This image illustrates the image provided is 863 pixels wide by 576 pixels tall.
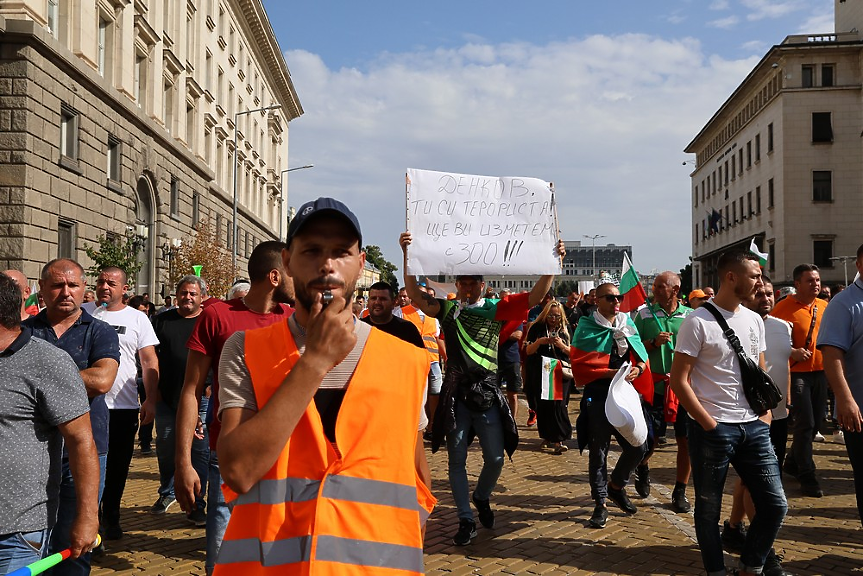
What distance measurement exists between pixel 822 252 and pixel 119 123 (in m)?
42.3

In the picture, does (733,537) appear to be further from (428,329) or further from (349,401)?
(428,329)

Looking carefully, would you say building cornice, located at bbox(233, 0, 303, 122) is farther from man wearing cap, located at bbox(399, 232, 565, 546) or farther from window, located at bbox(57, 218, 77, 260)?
man wearing cap, located at bbox(399, 232, 565, 546)

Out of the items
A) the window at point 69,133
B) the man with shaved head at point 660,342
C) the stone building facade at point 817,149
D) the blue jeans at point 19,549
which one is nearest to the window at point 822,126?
the stone building facade at point 817,149

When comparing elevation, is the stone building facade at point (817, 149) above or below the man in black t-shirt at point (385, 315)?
above

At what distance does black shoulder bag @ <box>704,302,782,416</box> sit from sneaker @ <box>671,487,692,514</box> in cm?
245

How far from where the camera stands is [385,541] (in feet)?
7.13

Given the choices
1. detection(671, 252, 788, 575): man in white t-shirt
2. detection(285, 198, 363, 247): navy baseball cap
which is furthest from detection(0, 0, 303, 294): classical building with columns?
detection(285, 198, 363, 247): navy baseball cap

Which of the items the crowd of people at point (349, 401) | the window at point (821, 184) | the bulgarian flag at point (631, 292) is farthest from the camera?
the window at point (821, 184)

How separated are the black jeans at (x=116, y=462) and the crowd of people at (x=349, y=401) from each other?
0.07ft

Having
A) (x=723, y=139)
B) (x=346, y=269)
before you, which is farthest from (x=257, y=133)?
(x=346, y=269)

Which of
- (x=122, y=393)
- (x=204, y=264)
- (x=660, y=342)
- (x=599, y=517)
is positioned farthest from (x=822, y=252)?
(x=122, y=393)

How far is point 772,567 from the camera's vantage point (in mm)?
5430

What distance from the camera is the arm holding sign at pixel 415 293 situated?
5727 millimetres

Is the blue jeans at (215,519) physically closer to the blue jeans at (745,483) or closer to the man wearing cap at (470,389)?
the man wearing cap at (470,389)
